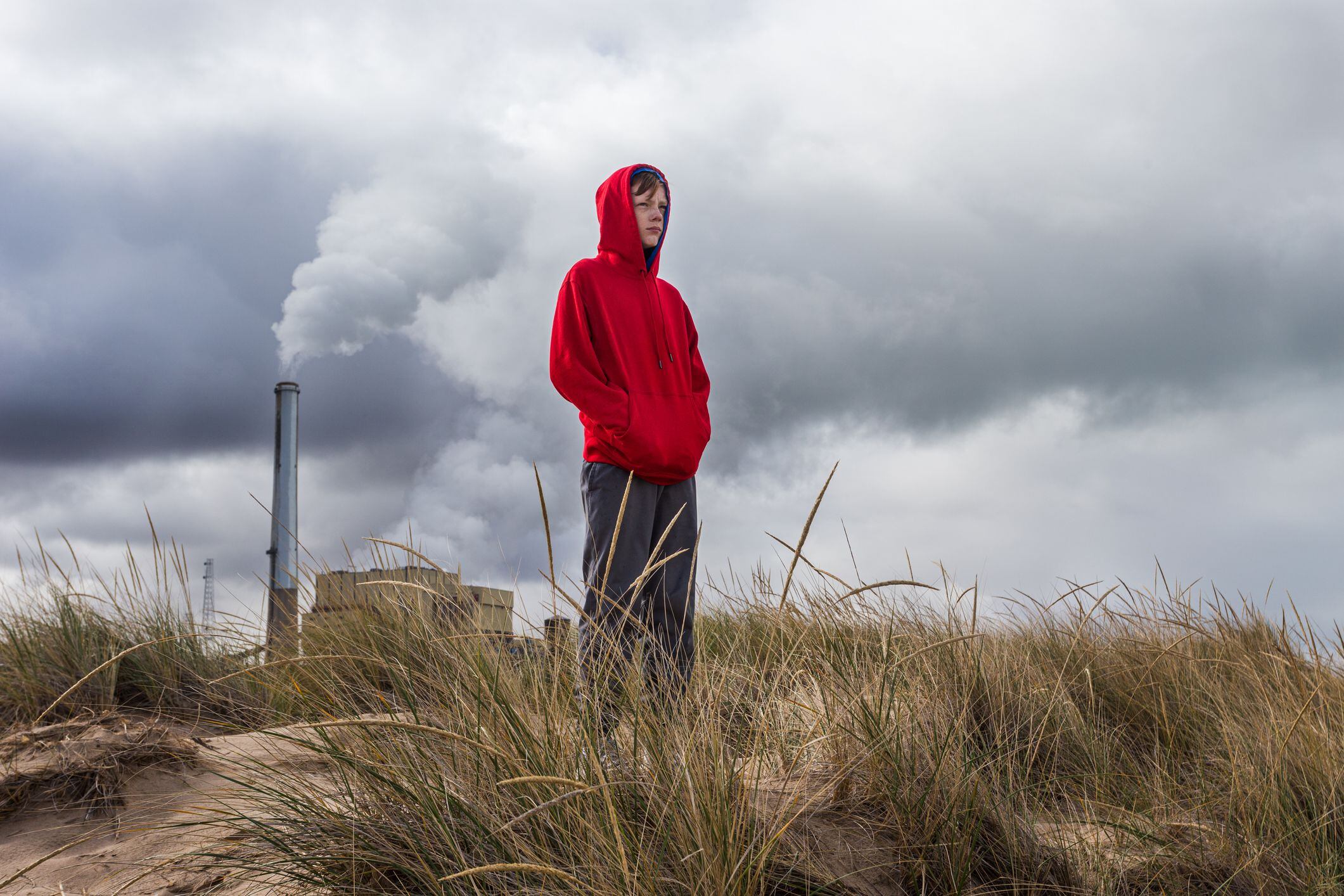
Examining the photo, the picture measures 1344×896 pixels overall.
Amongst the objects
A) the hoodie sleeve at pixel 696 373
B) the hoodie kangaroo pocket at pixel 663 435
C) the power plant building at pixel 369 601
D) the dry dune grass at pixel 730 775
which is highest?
the hoodie sleeve at pixel 696 373

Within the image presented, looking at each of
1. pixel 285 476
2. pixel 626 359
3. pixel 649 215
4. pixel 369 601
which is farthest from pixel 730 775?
pixel 285 476

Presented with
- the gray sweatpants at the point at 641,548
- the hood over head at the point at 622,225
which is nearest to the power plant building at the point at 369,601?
the gray sweatpants at the point at 641,548

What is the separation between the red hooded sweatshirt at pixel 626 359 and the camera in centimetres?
341

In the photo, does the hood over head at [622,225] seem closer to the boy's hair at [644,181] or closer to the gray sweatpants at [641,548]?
the boy's hair at [644,181]

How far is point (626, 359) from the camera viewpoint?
358 centimetres

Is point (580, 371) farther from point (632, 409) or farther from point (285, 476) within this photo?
point (285, 476)

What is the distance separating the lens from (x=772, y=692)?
218 cm

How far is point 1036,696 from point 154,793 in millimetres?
2938

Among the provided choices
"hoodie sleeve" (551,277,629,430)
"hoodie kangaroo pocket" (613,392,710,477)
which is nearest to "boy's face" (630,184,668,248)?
"hoodie sleeve" (551,277,629,430)

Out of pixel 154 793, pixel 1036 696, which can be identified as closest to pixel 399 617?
pixel 154 793

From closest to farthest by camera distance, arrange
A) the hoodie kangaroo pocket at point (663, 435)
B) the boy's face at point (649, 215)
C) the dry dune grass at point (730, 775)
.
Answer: the dry dune grass at point (730, 775) < the hoodie kangaroo pocket at point (663, 435) < the boy's face at point (649, 215)

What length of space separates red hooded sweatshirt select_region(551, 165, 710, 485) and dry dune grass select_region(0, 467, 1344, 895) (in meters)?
0.84

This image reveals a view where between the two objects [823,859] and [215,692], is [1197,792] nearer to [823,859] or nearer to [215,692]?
[823,859]

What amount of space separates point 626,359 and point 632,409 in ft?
0.82
